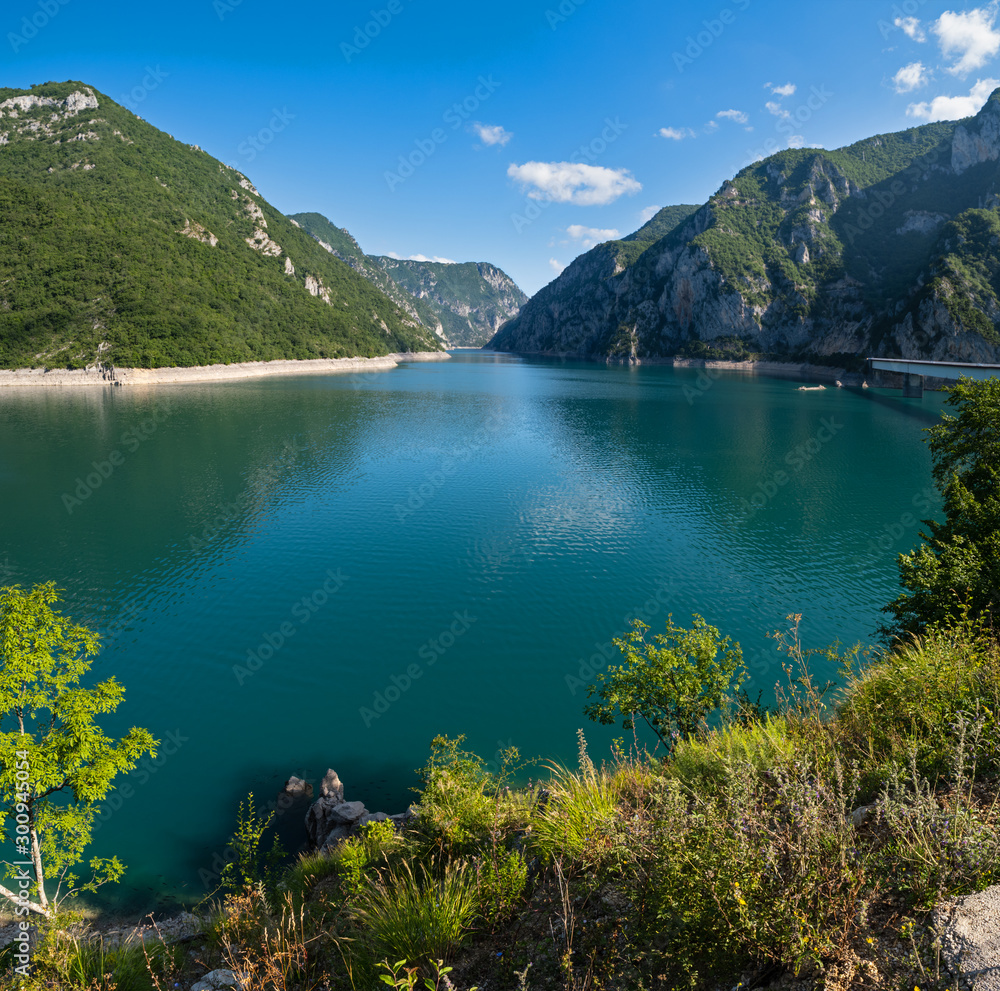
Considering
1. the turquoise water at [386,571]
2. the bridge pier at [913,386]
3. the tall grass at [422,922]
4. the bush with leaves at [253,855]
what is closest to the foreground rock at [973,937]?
the tall grass at [422,922]

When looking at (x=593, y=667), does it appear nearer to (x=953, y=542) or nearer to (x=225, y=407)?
(x=953, y=542)

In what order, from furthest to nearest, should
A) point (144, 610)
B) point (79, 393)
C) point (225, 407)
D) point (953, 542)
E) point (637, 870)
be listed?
point (79, 393) < point (225, 407) < point (144, 610) < point (953, 542) < point (637, 870)

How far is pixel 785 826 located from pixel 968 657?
21.2 feet

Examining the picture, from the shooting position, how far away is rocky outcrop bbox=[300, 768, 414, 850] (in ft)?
43.5

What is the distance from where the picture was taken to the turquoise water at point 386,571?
17.6 m

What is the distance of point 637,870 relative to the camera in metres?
5.22

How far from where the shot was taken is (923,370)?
327ft

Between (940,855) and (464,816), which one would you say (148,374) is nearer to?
(464,816)

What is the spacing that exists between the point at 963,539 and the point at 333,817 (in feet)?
68.7

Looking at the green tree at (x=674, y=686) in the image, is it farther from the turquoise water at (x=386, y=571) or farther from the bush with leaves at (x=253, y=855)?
the bush with leaves at (x=253, y=855)

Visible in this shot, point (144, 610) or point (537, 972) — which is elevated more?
point (537, 972)

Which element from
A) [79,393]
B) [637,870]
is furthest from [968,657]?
[79,393]

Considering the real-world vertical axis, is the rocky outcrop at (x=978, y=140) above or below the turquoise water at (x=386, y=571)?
above

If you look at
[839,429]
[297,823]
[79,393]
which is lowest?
[297,823]
